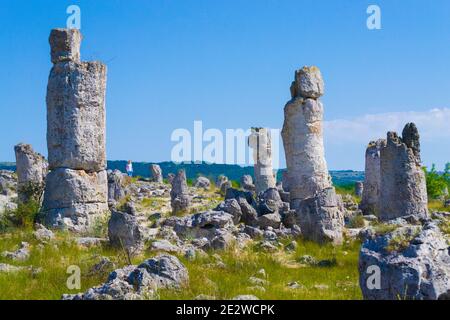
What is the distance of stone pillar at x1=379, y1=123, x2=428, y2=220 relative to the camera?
1373 cm

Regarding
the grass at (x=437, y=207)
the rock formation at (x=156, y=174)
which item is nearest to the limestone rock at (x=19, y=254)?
the grass at (x=437, y=207)

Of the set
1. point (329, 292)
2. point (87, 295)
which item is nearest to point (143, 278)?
point (87, 295)

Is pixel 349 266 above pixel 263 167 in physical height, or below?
below

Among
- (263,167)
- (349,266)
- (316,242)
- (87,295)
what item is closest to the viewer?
(87,295)

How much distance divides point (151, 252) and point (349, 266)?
10.5 feet

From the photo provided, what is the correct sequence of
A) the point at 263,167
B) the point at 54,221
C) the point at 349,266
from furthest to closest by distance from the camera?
the point at 263,167 → the point at 54,221 → the point at 349,266

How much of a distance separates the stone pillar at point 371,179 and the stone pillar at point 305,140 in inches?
92.6

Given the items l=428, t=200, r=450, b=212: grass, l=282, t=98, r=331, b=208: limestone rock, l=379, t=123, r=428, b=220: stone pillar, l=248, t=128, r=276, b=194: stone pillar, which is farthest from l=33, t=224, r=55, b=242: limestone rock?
l=248, t=128, r=276, b=194: stone pillar

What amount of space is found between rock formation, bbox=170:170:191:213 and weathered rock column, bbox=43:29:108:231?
6.69m

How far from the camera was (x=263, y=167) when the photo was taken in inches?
996

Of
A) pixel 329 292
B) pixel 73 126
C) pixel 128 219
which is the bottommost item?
pixel 329 292
